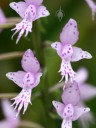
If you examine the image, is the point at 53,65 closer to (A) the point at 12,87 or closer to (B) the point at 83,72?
(A) the point at 12,87

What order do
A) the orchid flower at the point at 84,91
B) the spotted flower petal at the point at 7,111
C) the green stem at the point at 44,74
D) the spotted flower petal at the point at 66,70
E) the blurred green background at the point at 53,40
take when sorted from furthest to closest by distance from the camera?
the blurred green background at the point at 53,40, the spotted flower petal at the point at 7,111, the orchid flower at the point at 84,91, the green stem at the point at 44,74, the spotted flower petal at the point at 66,70

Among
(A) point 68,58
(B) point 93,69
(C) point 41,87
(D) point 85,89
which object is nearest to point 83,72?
(D) point 85,89

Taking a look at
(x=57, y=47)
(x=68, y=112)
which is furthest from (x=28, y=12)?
(x=68, y=112)

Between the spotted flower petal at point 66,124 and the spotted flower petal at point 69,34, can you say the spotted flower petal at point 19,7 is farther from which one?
the spotted flower petal at point 66,124

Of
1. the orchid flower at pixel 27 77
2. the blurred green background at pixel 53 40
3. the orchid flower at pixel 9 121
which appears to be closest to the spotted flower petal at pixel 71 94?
the orchid flower at pixel 27 77

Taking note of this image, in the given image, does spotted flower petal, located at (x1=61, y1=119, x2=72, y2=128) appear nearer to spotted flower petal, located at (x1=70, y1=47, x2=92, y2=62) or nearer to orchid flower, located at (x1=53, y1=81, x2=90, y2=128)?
orchid flower, located at (x1=53, y1=81, x2=90, y2=128)

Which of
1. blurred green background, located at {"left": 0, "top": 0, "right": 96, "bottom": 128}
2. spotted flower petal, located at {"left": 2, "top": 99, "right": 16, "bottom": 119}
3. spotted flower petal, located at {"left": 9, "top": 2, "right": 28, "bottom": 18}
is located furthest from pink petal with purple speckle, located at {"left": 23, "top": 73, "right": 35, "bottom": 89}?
blurred green background, located at {"left": 0, "top": 0, "right": 96, "bottom": 128}

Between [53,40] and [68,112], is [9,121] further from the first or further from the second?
[53,40]
